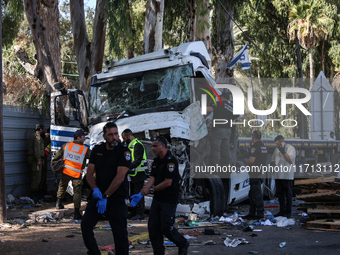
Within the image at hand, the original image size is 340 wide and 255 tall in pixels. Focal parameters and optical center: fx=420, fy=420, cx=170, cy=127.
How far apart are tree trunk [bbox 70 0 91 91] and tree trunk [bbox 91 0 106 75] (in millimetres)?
185

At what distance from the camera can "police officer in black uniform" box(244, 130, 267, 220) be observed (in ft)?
29.3

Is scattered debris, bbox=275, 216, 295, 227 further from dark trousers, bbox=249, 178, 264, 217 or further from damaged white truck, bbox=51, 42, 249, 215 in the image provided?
damaged white truck, bbox=51, 42, 249, 215

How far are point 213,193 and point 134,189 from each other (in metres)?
1.71

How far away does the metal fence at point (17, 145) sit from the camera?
10742 millimetres

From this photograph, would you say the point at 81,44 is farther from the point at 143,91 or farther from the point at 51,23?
the point at 143,91

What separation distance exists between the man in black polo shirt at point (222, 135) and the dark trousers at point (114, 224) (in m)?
4.47

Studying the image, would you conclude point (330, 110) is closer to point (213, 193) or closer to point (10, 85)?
point (213, 193)

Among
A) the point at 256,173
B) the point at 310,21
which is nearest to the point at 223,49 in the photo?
the point at 256,173

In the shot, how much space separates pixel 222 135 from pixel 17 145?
547cm

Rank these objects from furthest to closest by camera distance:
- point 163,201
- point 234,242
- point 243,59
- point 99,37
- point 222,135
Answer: point 243,59, point 99,37, point 222,135, point 234,242, point 163,201

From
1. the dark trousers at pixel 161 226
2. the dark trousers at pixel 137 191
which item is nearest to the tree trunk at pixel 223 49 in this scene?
the dark trousers at pixel 137 191

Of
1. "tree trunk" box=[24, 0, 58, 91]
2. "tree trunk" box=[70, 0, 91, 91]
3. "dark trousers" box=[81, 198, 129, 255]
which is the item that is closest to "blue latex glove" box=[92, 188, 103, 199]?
"dark trousers" box=[81, 198, 129, 255]

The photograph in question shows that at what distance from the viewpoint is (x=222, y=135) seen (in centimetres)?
931

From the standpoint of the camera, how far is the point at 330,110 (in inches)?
771
